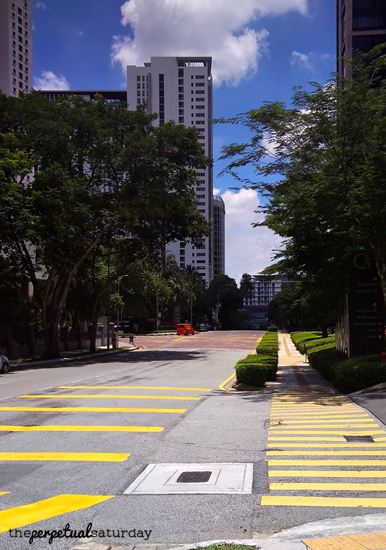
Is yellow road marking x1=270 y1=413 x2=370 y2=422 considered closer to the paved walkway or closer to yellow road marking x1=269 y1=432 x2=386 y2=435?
the paved walkway

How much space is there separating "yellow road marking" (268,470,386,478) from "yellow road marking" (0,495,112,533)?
2.22 m

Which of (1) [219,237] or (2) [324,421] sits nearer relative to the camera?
(2) [324,421]

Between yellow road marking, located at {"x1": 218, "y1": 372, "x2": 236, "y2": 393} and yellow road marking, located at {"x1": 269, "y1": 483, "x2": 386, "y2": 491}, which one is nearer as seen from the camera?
yellow road marking, located at {"x1": 269, "y1": 483, "x2": 386, "y2": 491}

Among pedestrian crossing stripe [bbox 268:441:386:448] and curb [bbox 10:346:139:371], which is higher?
pedestrian crossing stripe [bbox 268:441:386:448]

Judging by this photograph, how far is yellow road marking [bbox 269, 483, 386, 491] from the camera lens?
6766 millimetres

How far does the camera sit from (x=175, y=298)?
4437 inches

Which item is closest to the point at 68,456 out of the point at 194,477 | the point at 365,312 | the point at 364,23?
the point at 194,477

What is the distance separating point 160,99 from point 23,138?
44.8 m

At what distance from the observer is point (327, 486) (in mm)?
6879

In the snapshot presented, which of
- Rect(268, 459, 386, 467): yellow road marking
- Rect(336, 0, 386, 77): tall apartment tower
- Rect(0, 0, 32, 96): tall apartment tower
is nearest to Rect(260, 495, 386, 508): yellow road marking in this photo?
Rect(268, 459, 386, 467): yellow road marking

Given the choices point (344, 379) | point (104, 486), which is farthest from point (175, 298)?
point (104, 486)

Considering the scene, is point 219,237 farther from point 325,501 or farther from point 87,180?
point 325,501

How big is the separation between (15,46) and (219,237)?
69396 mm

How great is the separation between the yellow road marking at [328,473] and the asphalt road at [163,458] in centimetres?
4
